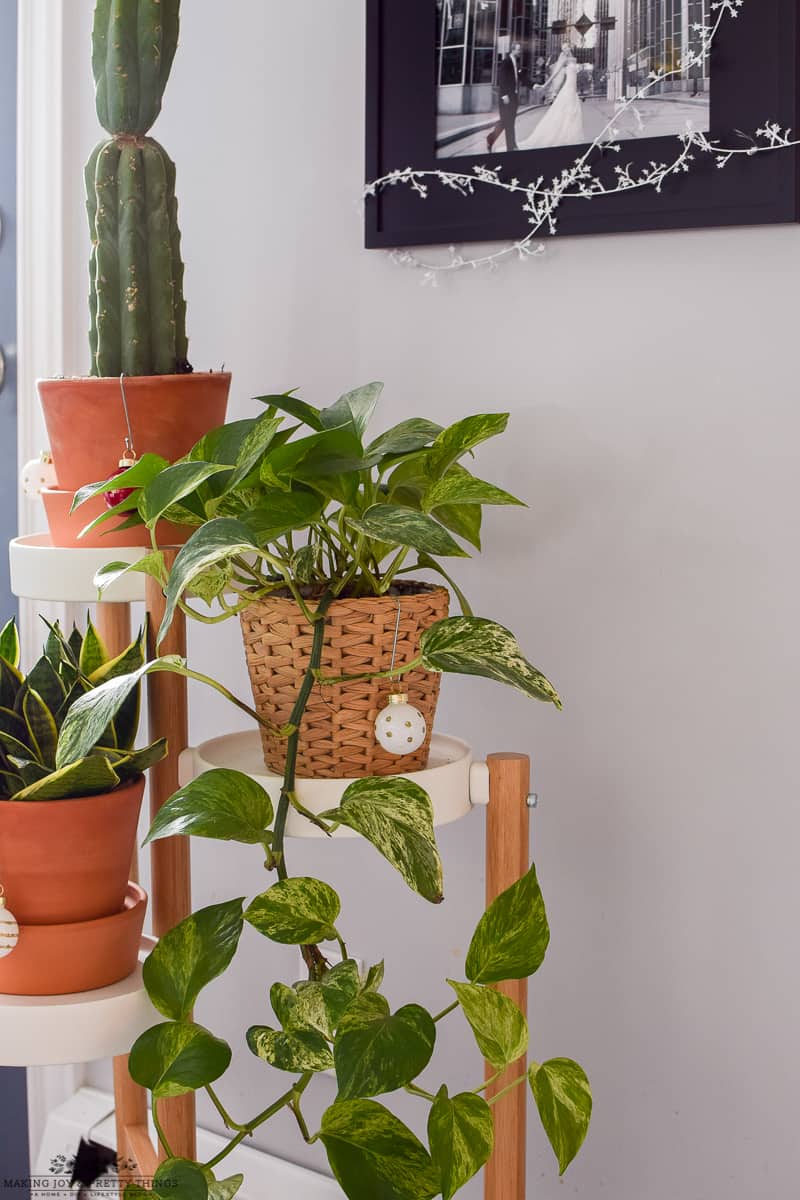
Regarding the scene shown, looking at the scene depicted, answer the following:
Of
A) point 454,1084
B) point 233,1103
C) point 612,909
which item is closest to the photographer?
point 612,909

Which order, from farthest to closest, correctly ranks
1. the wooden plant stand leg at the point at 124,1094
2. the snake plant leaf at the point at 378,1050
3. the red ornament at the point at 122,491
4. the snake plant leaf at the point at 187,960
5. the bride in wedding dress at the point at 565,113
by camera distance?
1. the wooden plant stand leg at the point at 124,1094
2. the bride in wedding dress at the point at 565,113
3. the red ornament at the point at 122,491
4. the snake plant leaf at the point at 187,960
5. the snake plant leaf at the point at 378,1050

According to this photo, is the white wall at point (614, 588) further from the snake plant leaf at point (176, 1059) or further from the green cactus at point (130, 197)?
the snake plant leaf at point (176, 1059)

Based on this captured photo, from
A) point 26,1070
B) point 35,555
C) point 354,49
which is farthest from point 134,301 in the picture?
point 26,1070

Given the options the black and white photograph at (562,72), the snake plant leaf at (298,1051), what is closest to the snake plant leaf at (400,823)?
the snake plant leaf at (298,1051)

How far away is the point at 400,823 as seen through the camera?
792 mm

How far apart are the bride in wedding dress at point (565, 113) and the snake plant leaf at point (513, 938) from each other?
697 millimetres

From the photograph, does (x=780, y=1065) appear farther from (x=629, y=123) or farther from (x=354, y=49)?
(x=354, y=49)

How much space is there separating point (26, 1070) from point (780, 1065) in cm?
105

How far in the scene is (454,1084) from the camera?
1238 mm

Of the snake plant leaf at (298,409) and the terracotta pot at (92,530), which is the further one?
the terracotta pot at (92,530)

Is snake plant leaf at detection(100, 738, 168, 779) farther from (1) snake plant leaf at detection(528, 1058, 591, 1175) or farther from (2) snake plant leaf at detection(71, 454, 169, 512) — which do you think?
(1) snake plant leaf at detection(528, 1058, 591, 1175)

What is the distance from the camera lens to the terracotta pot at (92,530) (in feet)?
3.46

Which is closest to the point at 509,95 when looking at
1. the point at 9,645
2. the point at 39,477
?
the point at 39,477

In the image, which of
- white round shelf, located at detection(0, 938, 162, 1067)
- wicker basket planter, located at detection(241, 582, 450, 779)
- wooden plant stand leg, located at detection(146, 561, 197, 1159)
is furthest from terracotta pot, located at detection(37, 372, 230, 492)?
white round shelf, located at detection(0, 938, 162, 1067)
